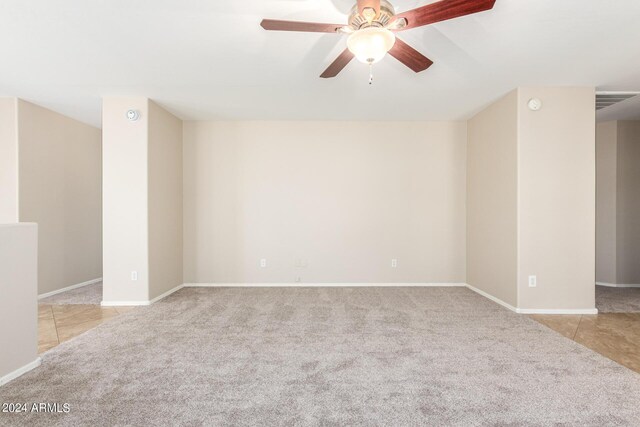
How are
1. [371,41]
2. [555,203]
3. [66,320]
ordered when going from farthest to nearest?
[555,203] < [66,320] < [371,41]

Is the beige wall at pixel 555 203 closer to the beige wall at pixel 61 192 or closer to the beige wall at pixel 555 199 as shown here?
the beige wall at pixel 555 199

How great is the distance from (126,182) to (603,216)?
281 inches

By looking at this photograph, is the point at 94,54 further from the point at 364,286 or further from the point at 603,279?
the point at 603,279

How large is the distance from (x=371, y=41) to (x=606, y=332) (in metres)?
3.45

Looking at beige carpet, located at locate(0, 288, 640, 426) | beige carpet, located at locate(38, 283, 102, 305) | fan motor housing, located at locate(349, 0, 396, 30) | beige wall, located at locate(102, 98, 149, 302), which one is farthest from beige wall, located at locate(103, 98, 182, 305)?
fan motor housing, located at locate(349, 0, 396, 30)

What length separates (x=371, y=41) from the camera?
1.89 m

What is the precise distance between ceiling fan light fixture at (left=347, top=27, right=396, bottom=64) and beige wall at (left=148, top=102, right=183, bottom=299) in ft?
Answer: 10.5

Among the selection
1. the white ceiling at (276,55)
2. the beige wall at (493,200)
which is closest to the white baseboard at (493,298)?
the beige wall at (493,200)

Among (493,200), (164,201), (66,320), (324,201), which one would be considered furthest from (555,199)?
(66,320)

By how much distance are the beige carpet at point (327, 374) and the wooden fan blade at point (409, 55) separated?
2.19 metres

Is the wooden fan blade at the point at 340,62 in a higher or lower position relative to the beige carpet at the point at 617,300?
higher

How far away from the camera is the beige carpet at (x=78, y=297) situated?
13.8 ft

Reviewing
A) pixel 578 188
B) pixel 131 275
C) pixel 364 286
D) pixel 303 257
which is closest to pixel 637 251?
pixel 578 188

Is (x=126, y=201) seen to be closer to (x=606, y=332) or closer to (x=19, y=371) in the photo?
(x=19, y=371)
